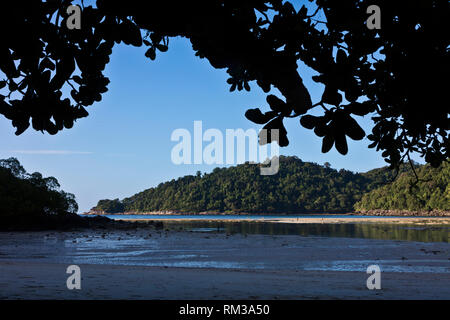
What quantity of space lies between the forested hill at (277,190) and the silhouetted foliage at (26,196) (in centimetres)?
11829

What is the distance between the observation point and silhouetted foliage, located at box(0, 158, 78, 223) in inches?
1367

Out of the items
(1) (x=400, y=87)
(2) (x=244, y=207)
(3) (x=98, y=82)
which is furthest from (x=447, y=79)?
(2) (x=244, y=207)

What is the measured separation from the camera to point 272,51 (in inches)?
123

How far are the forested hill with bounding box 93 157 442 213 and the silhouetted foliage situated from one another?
118 meters

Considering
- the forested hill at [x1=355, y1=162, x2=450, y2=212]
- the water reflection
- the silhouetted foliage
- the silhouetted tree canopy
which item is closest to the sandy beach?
the silhouetted tree canopy

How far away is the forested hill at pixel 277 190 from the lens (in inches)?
6117

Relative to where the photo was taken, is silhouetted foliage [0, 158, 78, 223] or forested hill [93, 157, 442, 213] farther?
forested hill [93, 157, 442, 213]

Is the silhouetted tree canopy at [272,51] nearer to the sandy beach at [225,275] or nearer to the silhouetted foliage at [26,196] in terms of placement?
the sandy beach at [225,275]

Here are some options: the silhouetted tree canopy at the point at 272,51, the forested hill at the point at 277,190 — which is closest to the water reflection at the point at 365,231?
the silhouetted tree canopy at the point at 272,51

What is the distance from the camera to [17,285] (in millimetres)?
8641

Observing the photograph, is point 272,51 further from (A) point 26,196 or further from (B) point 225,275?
(A) point 26,196

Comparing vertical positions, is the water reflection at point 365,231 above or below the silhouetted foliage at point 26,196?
below

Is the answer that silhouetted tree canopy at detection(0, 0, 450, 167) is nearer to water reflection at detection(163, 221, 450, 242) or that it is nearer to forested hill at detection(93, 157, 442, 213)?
water reflection at detection(163, 221, 450, 242)

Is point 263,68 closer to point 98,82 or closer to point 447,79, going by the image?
point 447,79
